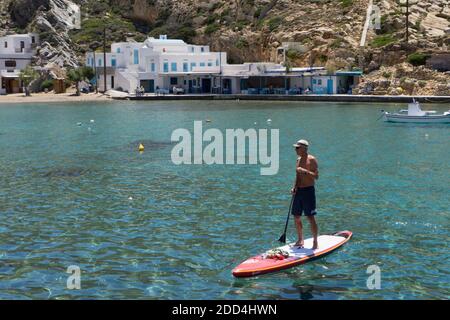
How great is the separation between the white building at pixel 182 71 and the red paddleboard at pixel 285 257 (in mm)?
77215

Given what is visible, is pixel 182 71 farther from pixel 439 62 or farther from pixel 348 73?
pixel 439 62

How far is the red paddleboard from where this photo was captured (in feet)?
44.1

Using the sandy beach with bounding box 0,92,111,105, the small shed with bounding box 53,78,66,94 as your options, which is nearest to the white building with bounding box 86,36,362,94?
the small shed with bounding box 53,78,66,94

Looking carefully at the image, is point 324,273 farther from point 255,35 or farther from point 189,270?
point 255,35

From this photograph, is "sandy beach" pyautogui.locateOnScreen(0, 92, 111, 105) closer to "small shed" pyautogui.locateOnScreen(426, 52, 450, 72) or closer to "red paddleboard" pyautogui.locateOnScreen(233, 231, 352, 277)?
"small shed" pyautogui.locateOnScreen(426, 52, 450, 72)

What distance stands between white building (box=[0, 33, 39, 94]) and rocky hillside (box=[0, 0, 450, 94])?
2565mm

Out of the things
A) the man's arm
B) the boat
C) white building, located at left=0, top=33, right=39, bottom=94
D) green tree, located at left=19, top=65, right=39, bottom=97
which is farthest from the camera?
white building, located at left=0, top=33, right=39, bottom=94

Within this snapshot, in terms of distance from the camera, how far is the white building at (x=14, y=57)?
102188mm

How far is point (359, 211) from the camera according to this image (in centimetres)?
1928

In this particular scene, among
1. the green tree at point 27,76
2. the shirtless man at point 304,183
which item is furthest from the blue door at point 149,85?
the shirtless man at point 304,183

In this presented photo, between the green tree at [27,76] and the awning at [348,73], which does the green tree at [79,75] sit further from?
the awning at [348,73]

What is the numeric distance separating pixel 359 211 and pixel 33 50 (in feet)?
337

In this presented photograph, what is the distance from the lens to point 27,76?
9850cm

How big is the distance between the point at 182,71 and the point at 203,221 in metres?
84.1
